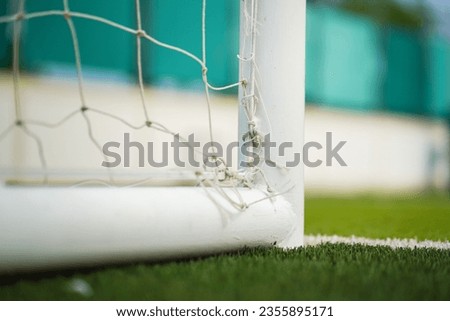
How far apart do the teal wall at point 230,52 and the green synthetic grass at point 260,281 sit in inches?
25.5

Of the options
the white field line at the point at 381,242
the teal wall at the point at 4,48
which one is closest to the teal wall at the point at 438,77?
the teal wall at the point at 4,48

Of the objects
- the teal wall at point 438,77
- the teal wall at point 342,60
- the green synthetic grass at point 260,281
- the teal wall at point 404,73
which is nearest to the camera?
the green synthetic grass at point 260,281

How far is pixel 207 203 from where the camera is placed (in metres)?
1.36

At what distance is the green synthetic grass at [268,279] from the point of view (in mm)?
1032

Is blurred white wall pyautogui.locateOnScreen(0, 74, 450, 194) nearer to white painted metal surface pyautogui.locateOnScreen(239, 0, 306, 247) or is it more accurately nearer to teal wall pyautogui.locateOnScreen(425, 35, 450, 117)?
teal wall pyautogui.locateOnScreen(425, 35, 450, 117)

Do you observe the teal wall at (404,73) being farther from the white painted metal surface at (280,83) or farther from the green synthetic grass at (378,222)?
the white painted metal surface at (280,83)

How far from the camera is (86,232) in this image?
1147mm

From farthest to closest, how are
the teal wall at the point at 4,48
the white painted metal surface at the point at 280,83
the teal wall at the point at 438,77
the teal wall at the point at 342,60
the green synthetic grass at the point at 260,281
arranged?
the teal wall at the point at 438,77
the teal wall at the point at 342,60
the teal wall at the point at 4,48
the white painted metal surface at the point at 280,83
the green synthetic grass at the point at 260,281

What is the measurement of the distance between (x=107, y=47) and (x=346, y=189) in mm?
2667

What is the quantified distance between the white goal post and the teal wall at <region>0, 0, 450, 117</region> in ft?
0.30

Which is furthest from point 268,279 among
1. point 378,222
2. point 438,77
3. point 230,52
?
point 438,77
